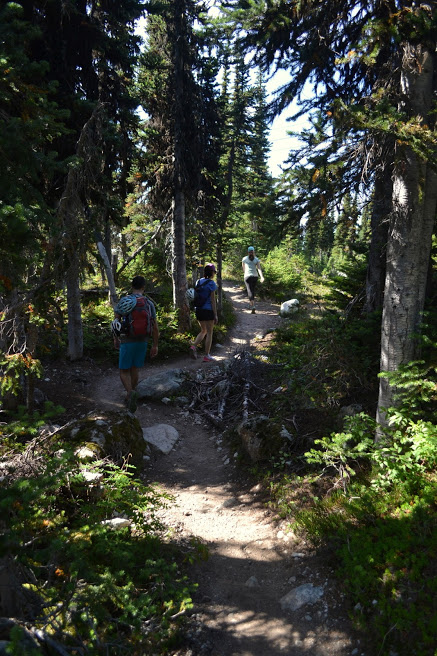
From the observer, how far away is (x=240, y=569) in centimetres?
375

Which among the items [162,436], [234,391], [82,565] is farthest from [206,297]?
[82,565]

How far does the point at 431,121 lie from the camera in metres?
4.21

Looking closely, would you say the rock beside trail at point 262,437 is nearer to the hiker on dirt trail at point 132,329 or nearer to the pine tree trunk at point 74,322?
the hiker on dirt trail at point 132,329

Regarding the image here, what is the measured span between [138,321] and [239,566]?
4246 mm

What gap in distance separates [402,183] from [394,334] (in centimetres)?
179

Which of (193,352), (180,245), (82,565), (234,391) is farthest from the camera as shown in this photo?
(180,245)

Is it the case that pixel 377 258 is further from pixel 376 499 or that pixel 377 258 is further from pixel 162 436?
pixel 162 436

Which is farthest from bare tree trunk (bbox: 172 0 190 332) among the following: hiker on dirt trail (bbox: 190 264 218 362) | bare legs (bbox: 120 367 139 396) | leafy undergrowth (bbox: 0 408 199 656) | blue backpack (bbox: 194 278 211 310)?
leafy undergrowth (bbox: 0 408 199 656)

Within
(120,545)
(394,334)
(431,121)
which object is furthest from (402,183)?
(120,545)

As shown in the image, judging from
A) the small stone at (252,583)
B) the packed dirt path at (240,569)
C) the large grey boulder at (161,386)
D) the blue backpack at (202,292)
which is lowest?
the small stone at (252,583)

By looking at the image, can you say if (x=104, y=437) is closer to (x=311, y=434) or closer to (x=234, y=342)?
(x=311, y=434)

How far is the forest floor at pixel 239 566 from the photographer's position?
9.50 feet

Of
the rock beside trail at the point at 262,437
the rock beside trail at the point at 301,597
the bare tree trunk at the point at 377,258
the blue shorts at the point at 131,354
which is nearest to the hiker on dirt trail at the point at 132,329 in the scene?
the blue shorts at the point at 131,354

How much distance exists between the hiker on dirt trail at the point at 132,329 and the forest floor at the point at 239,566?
3.67 ft
